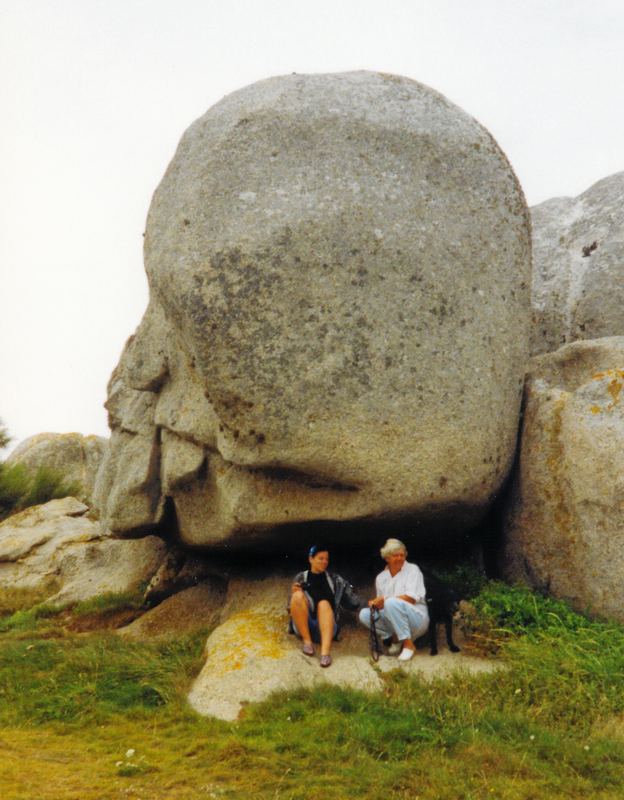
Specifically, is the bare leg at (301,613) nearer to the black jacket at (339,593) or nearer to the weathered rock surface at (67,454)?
the black jacket at (339,593)

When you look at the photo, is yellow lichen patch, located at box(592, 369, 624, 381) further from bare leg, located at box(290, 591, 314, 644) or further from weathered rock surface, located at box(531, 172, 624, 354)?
bare leg, located at box(290, 591, 314, 644)

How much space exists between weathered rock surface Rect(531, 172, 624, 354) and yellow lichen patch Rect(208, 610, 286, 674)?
17.4ft

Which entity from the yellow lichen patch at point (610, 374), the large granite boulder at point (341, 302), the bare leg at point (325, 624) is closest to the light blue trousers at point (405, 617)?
the bare leg at point (325, 624)

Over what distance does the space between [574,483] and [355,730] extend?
3.33m

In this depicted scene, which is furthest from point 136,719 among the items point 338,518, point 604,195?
point 604,195

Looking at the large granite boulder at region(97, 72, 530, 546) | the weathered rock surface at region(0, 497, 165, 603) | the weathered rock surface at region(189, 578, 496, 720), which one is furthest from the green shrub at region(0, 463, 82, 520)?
the weathered rock surface at region(189, 578, 496, 720)

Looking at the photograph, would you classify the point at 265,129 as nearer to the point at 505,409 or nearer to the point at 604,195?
the point at 505,409

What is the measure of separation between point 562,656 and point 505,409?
260cm

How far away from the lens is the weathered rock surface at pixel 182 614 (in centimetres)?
953

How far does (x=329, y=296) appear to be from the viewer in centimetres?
778

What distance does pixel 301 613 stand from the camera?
305 inches

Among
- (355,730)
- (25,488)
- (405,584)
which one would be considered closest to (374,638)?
(405,584)

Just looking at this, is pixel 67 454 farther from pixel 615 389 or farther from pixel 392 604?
pixel 615 389

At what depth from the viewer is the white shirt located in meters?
7.65
